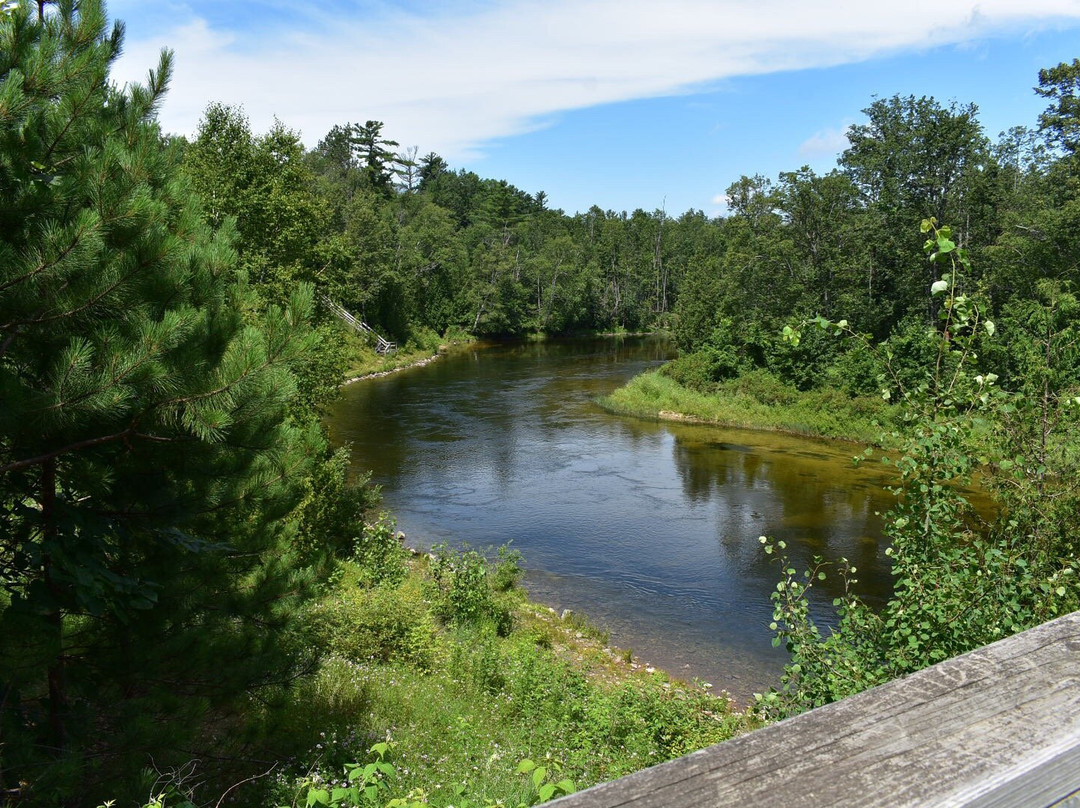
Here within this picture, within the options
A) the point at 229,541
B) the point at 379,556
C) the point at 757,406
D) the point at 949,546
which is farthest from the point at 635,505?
the point at 949,546

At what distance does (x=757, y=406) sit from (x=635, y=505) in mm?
13494

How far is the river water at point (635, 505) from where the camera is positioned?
14616 mm

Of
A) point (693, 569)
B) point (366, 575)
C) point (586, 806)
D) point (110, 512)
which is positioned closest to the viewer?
point (586, 806)

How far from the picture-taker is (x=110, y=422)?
5.07 meters

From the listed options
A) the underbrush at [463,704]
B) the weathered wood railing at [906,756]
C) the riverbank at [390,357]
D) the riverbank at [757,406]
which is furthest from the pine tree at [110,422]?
the riverbank at [390,357]

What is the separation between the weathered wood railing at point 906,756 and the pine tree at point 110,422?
13.8 feet

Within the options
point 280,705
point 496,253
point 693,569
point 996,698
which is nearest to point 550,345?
point 496,253

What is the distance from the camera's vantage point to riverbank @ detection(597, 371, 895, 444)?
29.7 meters

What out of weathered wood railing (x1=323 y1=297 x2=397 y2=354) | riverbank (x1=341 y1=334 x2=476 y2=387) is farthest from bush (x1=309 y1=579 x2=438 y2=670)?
weathered wood railing (x1=323 y1=297 x2=397 y2=354)

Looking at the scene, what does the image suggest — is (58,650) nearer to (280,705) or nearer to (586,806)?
(280,705)

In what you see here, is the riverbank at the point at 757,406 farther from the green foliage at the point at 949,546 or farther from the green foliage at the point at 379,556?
the green foliage at the point at 949,546

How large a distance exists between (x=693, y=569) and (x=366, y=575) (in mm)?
7199

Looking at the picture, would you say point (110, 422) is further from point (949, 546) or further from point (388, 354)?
point (388, 354)

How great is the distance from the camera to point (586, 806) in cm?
110
